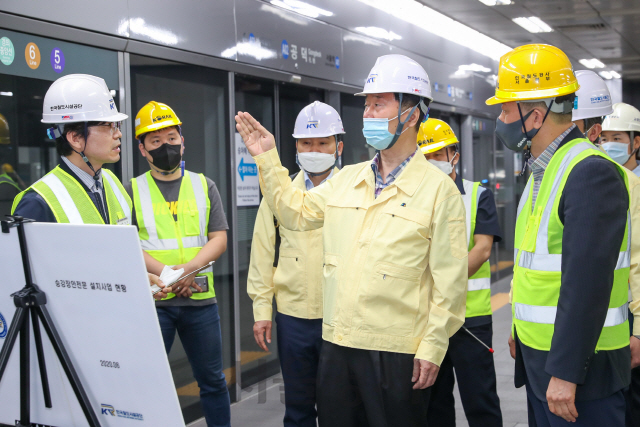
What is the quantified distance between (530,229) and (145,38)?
259cm

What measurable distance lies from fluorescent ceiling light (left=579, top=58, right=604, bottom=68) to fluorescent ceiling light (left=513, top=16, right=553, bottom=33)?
3.73m

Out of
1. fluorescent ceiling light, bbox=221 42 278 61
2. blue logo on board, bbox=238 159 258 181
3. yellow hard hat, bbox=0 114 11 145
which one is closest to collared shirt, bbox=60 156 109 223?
yellow hard hat, bbox=0 114 11 145

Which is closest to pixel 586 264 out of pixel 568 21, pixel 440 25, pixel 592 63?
pixel 440 25

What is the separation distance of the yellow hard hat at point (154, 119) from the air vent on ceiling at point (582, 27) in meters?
7.96

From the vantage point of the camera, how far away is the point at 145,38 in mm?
3623

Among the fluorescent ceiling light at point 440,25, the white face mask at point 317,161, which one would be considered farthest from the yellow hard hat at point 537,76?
the fluorescent ceiling light at point 440,25

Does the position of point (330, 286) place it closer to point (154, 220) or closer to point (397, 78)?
point (397, 78)

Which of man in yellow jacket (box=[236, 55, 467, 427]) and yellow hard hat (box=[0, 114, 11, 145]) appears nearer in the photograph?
man in yellow jacket (box=[236, 55, 467, 427])

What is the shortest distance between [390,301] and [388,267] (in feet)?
0.38

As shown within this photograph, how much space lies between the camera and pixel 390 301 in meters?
2.10

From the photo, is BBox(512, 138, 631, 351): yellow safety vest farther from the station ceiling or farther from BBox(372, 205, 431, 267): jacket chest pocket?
the station ceiling

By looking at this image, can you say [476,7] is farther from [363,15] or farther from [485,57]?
[363,15]

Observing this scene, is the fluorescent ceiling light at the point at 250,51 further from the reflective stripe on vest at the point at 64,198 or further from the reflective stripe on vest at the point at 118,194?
the reflective stripe on vest at the point at 64,198

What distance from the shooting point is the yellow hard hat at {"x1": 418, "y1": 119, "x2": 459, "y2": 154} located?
3.41m
